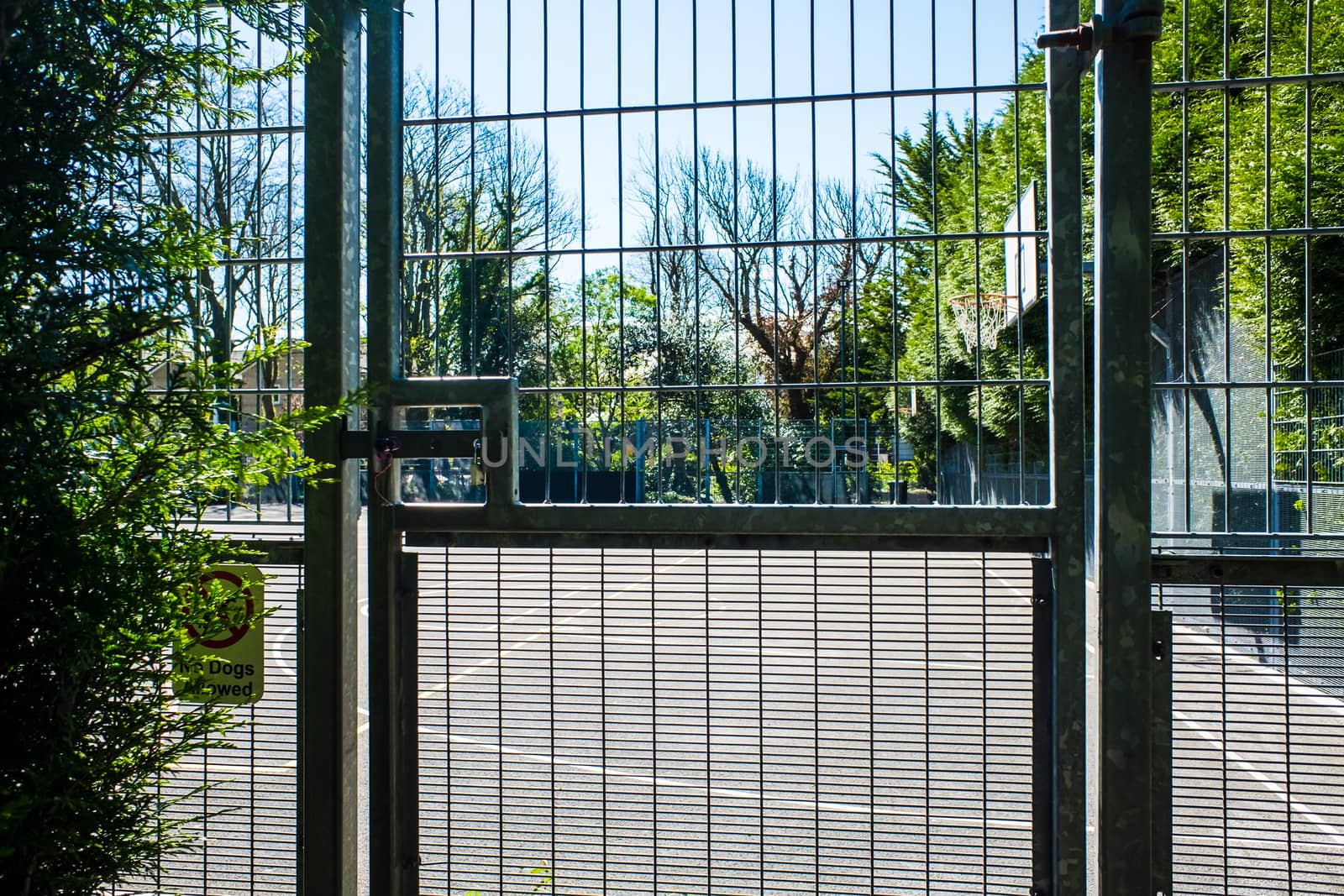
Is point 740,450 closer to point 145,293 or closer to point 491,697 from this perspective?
point 491,697

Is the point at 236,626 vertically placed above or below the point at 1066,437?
below

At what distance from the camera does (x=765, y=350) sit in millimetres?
3488

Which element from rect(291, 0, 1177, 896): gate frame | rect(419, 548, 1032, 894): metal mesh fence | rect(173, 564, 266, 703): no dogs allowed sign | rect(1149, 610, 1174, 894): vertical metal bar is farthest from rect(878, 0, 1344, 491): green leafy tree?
rect(173, 564, 266, 703): no dogs allowed sign

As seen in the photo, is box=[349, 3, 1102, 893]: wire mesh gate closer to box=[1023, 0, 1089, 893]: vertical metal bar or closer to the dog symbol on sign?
box=[1023, 0, 1089, 893]: vertical metal bar

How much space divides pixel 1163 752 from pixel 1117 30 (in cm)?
206

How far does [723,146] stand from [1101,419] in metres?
1.67

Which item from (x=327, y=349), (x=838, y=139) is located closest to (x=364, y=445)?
(x=327, y=349)

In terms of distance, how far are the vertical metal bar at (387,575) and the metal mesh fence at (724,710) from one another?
→ 7cm

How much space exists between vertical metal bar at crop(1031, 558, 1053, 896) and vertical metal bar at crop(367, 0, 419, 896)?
2.06m

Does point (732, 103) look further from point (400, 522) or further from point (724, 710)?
point (724, 710)

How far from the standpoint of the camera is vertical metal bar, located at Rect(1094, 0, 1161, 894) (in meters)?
2.44

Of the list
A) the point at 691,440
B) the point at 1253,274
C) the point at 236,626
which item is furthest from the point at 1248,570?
the point at 1253,274

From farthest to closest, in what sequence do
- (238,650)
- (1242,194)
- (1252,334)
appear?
(1252,334), (1242,194), (238,650)

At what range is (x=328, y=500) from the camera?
321 centimetres
